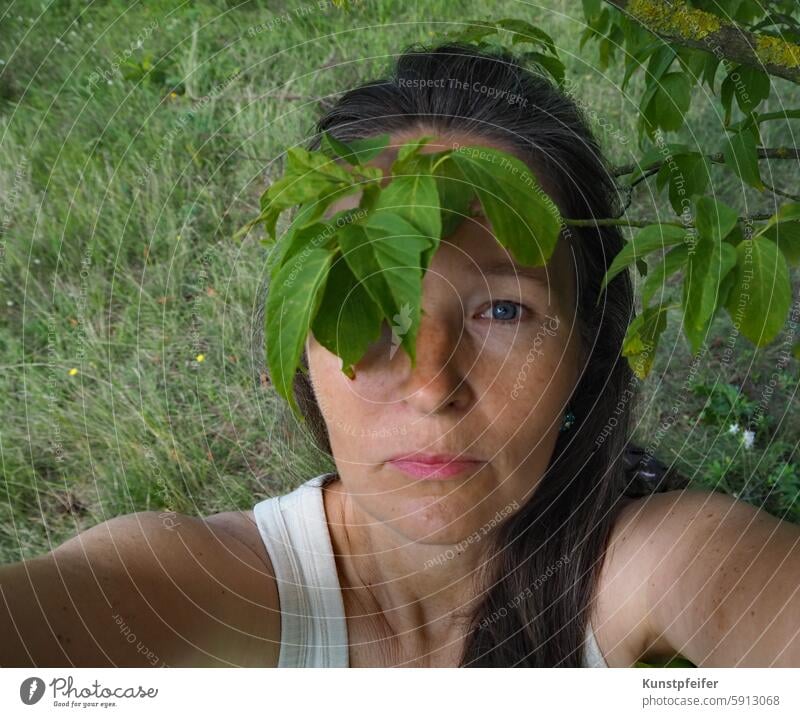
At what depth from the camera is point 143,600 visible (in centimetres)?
50

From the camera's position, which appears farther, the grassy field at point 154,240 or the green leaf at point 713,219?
the grassy field at point 154,240

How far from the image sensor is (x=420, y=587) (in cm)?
62

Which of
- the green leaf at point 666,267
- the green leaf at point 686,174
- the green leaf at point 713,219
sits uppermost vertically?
the green leaf at point 686,174

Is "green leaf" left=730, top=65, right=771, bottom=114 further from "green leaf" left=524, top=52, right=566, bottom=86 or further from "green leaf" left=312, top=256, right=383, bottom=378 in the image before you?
"green leaf" left=312, top=256, right=383, bottom=378

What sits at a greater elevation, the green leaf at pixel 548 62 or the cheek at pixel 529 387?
the green leaf at pixel 548 62

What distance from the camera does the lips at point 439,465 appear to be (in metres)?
0.50

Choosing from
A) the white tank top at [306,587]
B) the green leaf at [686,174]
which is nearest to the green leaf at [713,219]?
the green leaf at [686,174]

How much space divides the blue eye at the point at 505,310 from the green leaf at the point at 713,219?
0.47 feet

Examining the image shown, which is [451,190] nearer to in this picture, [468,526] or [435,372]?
[435,372]

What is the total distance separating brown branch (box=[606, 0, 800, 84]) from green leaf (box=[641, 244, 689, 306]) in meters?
0.13

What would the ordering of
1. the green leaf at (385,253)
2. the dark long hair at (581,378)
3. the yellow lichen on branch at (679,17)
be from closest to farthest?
1. the green leaf at (385,253)
2. the yellow lichen on branch at (679,17)
3. the dark long hair at (581,378)

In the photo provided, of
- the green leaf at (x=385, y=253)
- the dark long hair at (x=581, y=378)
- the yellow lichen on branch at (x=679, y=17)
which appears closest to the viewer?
the green leaf at (x=385, y=253)

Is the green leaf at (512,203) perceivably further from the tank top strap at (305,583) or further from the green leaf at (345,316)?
the tank top strap at (305,583)

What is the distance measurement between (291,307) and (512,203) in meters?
0.10
